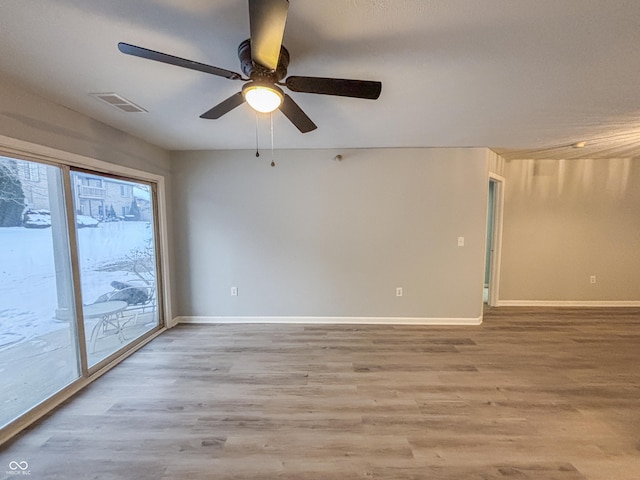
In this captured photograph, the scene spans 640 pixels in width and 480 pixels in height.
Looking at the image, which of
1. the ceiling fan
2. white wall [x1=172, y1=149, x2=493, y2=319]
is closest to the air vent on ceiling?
the ceiling fan

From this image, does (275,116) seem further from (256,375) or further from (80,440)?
(80,440)

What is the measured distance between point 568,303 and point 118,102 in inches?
256

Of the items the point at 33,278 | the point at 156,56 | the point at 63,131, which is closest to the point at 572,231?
the point at 156,56

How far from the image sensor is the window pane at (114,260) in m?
2.70

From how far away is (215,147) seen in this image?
3.73 m

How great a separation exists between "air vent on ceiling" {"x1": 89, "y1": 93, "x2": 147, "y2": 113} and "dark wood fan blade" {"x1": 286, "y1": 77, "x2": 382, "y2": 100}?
153 centimetres

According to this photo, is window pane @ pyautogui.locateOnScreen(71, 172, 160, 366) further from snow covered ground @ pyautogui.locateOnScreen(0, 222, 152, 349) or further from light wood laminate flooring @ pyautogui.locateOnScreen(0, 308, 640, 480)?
light wood laminate flooring @ pyautogui.locateOnScreen(0, 308, 640, 480)

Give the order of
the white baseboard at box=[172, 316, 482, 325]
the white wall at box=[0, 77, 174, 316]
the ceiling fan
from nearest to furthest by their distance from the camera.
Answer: the ceiling fan → the white wall at box=[0, 77, 174, 316] → the white baseboard at box=[172, 316, 482, 325]

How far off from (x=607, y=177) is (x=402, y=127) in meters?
4.02

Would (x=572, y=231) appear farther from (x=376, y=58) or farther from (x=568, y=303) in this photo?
(x=376, y=58)

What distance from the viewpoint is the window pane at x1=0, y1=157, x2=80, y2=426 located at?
200cm

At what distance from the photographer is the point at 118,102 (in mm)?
2244

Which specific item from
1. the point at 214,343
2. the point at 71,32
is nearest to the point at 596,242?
the point at 214,343

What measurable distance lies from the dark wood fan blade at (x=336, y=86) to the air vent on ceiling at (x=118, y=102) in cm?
153
